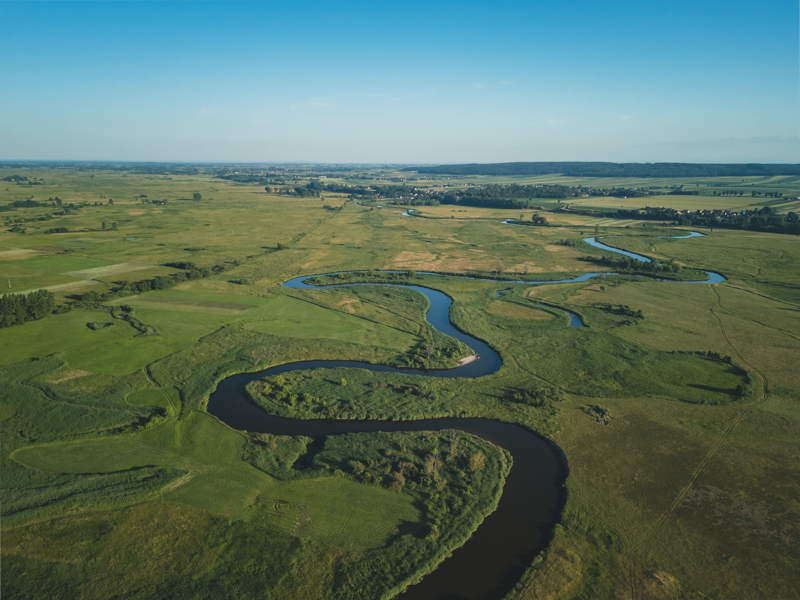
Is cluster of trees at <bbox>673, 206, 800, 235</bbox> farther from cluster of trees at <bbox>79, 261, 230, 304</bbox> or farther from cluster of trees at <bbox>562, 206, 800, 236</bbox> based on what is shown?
cluster of trees at <bbox>79, 261, 230, 304</bbox>

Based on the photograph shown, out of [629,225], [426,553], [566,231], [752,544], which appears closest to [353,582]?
[426,553]

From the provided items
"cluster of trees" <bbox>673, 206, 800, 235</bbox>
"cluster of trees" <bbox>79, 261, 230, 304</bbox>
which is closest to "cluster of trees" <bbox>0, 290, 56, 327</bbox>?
"cluster of trees" <bbox>79, 261, 230, 304</bbox>

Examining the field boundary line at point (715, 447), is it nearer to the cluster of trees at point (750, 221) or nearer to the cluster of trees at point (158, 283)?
the cluster of trees at point (158, 283)

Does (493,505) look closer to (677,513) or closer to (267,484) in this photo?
(677,513)

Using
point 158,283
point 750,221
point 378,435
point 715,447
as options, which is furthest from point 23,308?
point 750,221

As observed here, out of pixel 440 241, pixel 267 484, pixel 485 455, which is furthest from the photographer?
pixel 440 241

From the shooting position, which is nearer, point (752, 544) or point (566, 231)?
point (752, 544)

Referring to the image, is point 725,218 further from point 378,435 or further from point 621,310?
point 378,435
